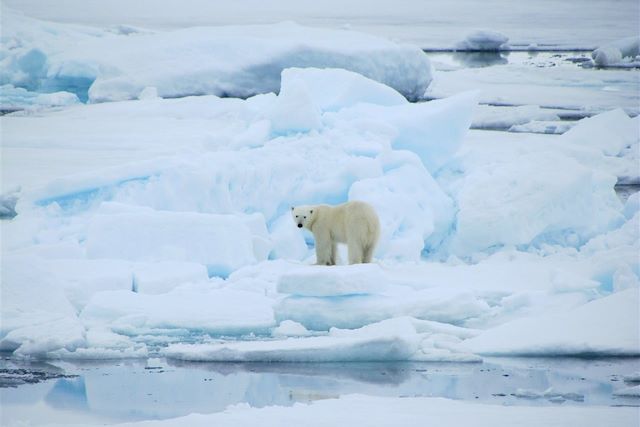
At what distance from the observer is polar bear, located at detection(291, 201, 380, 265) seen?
6.20 m

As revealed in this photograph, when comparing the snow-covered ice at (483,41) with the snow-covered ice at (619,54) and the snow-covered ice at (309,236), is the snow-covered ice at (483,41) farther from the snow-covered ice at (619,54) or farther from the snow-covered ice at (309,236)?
the snow-covered ice at (309,236)

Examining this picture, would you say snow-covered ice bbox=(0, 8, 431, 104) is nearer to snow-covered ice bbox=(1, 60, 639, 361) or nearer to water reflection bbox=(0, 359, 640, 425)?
snow-covered ice bbox=(1, 60, 639, 361)

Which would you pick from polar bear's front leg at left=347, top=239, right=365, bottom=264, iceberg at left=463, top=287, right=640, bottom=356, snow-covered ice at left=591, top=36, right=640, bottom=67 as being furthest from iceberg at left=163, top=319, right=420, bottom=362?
snow-covered ice at left=591, top=36, right=640, bottom=67

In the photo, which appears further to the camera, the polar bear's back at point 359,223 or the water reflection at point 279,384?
the polar bear's back at point 359,223

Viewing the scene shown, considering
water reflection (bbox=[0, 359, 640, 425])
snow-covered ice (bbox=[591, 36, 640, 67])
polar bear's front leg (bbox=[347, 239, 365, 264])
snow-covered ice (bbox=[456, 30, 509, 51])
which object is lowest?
water reflection (bbox=[0, 359, 640, 425])

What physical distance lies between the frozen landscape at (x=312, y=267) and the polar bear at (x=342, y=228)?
11.6 inches

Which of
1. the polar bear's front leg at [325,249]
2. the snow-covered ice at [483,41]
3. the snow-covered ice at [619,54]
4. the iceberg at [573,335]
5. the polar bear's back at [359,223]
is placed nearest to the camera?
the iceberg at [573,335]

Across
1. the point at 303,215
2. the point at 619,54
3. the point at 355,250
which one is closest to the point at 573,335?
the point at 355,250

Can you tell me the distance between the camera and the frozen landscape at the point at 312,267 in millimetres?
4516

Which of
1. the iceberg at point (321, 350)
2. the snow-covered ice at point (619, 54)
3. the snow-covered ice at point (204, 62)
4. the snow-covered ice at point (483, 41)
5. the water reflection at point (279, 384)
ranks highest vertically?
the snow-covered ice at point (483, 41)

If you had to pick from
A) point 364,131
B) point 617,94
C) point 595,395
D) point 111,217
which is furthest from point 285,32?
point 595,395

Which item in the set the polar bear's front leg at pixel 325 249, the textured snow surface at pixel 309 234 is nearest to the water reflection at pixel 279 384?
the textured snow surface at pixel 309 234

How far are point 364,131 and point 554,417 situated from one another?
4468mm

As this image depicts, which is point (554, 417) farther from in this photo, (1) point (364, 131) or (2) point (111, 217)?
(1) point (364, 131)
